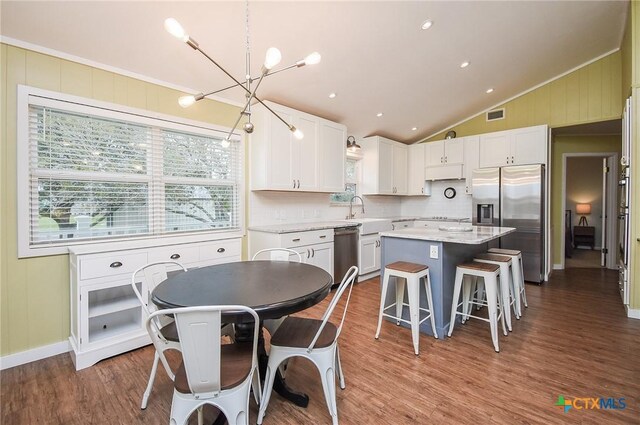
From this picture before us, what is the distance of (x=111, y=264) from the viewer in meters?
2.32

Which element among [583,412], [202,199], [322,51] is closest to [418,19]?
[322,51]

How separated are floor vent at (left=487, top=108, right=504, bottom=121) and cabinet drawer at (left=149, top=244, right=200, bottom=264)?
205 inches

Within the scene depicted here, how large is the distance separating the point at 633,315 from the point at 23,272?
559 centimetres

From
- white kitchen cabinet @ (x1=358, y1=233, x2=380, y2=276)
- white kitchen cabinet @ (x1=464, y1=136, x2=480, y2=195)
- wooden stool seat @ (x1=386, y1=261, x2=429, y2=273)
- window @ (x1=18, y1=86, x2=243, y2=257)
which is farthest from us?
white kitchen cabinet @ (x1=464, y1=136, x2=480, y2=195)

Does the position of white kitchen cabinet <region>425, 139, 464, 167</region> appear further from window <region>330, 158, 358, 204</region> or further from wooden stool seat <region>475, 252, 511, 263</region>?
wooden stool seat <region>475, 252, 511, 263</region>

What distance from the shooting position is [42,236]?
2.34 meters

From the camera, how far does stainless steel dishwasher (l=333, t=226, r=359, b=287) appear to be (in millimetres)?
4078

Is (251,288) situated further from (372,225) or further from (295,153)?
(372,225)

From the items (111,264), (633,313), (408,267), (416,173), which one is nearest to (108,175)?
(111,264)

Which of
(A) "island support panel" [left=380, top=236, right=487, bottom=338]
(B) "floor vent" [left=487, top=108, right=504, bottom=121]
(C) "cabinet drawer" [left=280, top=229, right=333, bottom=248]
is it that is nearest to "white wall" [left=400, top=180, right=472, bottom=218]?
(B) "floor vent" [left=487, top=108, right=504, bottom=121]

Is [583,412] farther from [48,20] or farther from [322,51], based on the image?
[48,20]

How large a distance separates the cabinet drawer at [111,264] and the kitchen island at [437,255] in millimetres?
2261

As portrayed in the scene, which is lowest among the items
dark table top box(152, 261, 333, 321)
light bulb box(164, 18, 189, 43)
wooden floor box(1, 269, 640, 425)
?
wooden floor box(1, 269, 640, 425)

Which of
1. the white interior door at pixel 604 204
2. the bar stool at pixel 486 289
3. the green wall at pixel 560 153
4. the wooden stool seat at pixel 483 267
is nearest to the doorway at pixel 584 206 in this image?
the white interior door at pixel 604 204
